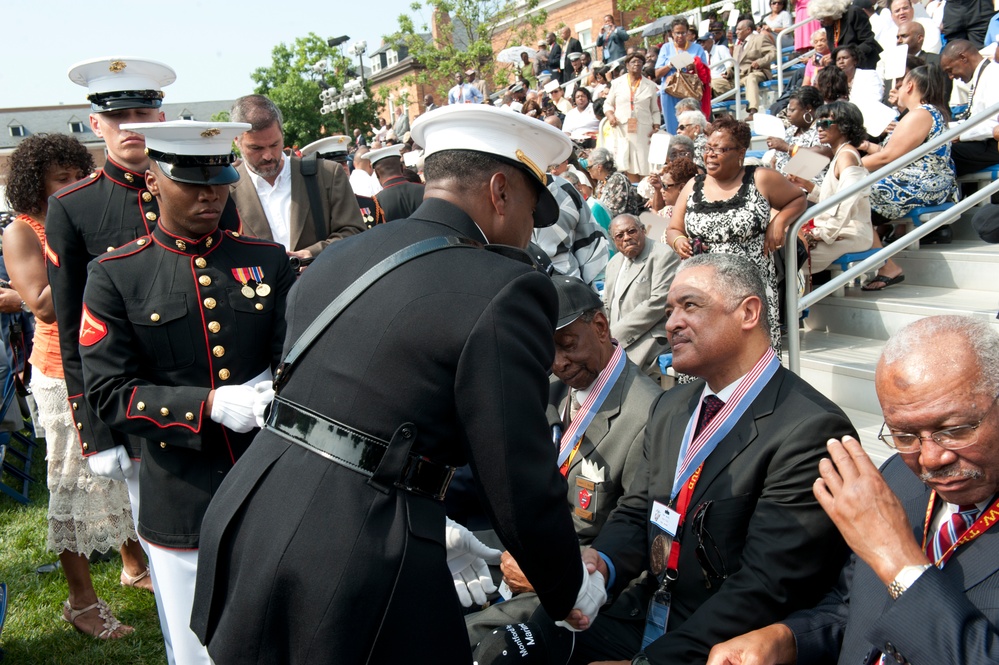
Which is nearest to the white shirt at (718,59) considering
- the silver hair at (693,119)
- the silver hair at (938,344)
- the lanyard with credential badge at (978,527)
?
the silver hair at (693,119)

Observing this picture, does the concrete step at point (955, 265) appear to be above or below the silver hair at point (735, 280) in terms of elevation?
below

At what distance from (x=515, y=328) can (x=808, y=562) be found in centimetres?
134

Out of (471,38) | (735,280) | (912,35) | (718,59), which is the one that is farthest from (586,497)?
(471,38)

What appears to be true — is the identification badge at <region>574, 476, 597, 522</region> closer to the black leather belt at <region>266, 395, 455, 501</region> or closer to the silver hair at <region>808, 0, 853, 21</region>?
the black leather belt at <region>266, 395, 455, 501</region>

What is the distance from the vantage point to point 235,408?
2.55m

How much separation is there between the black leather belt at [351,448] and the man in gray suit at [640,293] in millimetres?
4081

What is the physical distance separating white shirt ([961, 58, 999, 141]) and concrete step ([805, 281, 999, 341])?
1.49m

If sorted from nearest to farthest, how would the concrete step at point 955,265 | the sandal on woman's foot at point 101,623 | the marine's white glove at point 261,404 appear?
the marine's white glove at point 261,404 < the sandal on woman's foot at point 101,623 < the concrete step at point 955,265

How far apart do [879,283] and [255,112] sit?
188 inches

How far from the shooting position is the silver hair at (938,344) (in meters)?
1.98

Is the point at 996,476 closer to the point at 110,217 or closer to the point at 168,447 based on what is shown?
the point at 168,447

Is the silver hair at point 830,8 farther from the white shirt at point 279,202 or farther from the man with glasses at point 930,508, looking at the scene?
the man with glasses at point 930,508

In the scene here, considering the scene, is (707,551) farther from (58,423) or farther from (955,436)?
(58,423)

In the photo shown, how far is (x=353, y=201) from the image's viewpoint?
15.1 feet
